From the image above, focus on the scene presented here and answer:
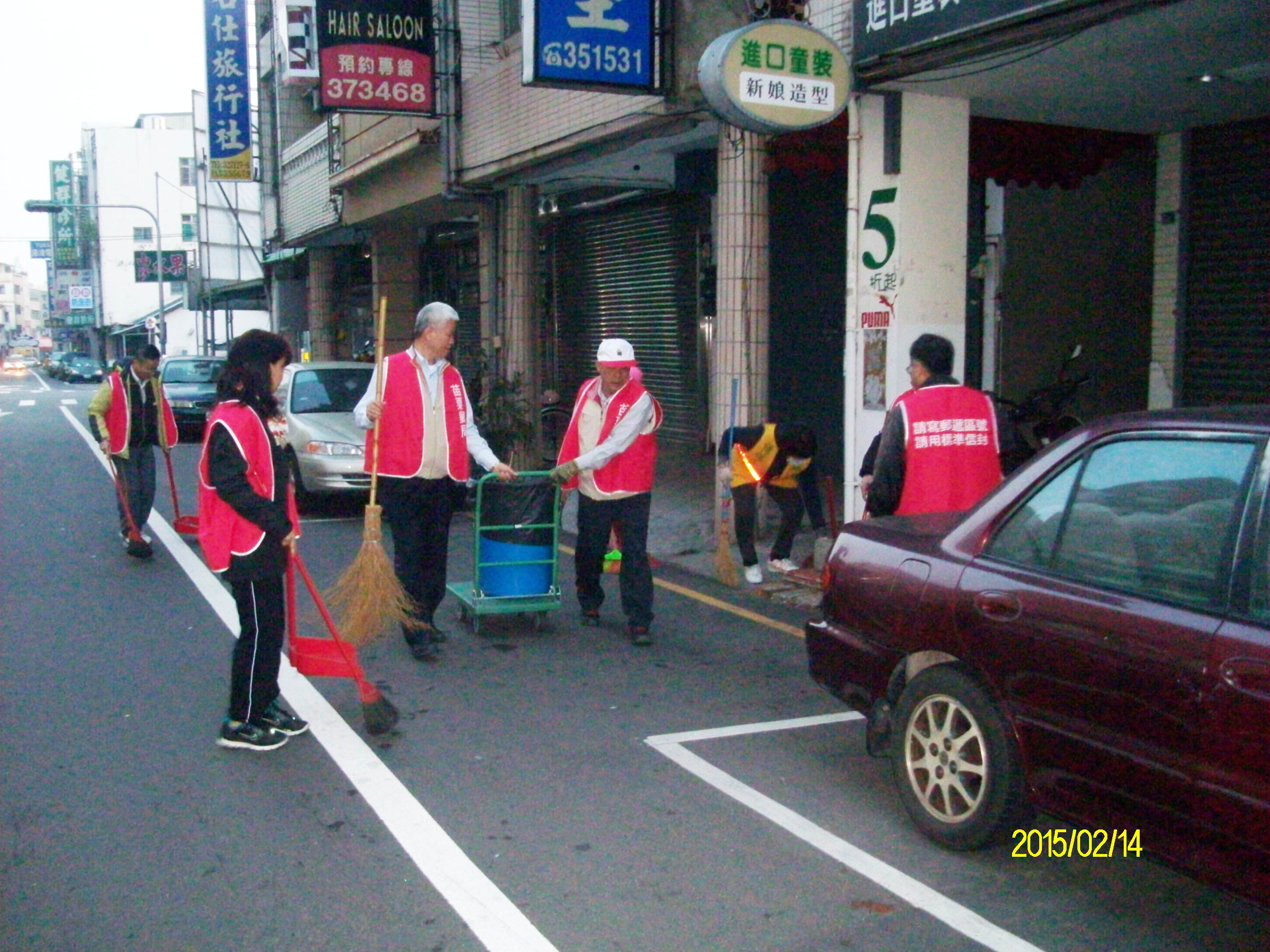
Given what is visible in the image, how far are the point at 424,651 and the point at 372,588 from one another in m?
0.63

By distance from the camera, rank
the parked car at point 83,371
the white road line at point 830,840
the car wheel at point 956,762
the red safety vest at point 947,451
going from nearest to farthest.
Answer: the white road line at point 830,840 → the car wheel at point 956,762 → the red safety vest at point 947,451 → the parked car at point 83,371

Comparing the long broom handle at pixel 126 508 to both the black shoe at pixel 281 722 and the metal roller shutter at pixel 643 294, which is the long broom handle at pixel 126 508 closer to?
the black shoe at pixel 281 722

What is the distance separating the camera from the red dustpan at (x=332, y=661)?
17.1 ft

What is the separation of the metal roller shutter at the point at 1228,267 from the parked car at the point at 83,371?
63.1 meters

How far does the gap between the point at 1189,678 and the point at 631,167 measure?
11.8 m

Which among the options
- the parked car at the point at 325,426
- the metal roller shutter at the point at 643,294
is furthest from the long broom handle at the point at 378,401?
the metal roller shutter at the point at 643,294

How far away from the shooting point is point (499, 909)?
12.3 ft

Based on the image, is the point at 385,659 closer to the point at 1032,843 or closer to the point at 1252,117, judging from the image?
the point at 1032,843

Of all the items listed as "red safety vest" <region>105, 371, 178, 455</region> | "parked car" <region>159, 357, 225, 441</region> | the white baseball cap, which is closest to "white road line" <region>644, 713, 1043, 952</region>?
the white baseball cap

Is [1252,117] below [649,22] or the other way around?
below

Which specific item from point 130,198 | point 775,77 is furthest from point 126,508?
point 130,198

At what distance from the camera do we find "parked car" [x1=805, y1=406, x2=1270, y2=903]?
3.09 metres

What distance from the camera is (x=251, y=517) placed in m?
4.95

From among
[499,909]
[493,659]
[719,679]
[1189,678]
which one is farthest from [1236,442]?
[493,659]
